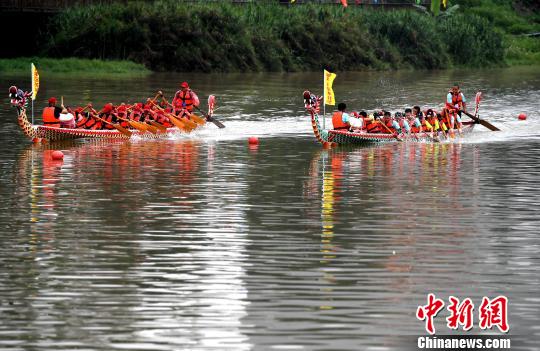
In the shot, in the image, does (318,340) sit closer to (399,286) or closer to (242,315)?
(242,315)

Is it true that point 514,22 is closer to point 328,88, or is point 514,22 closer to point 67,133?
point 328,88

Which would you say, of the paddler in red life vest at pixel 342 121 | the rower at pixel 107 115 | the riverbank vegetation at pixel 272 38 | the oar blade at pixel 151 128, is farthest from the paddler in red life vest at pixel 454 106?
the riverbank vegetation at pixel 272 38

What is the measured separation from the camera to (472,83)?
7112 centimetres

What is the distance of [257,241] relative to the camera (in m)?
20.7

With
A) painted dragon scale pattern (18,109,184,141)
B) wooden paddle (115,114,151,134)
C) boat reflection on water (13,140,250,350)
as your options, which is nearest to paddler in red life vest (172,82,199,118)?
wooden paddle (115,114,151,134)

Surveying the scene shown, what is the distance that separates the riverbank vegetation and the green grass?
145 cm

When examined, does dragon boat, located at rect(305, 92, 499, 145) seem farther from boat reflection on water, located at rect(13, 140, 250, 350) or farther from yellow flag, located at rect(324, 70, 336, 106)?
boat reflection on water, located at rect(13, 140, 250, 350)

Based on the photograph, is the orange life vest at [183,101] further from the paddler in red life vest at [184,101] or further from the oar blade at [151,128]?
the oar blade at [151,128]

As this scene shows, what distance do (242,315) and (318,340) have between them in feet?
4.74

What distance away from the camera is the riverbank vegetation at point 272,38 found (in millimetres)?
71562

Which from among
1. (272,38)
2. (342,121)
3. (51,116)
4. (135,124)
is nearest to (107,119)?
(135,124)

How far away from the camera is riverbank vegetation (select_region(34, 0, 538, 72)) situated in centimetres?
7156

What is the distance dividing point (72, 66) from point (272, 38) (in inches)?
554

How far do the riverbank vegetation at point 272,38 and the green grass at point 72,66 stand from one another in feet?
4.77
